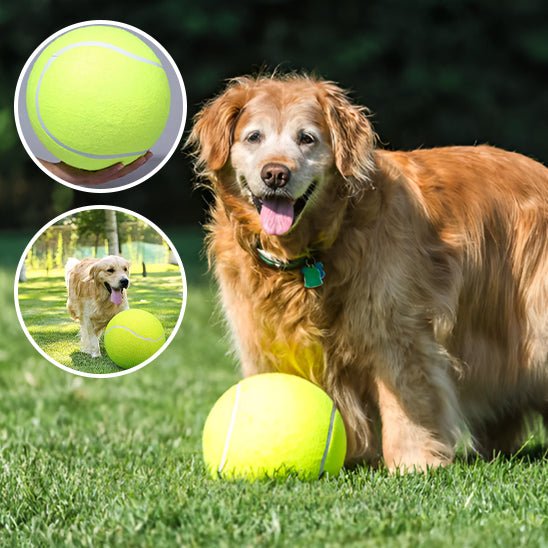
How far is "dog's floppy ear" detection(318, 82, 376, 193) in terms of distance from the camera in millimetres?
4160

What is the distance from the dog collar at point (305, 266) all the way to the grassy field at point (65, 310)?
1.81ft

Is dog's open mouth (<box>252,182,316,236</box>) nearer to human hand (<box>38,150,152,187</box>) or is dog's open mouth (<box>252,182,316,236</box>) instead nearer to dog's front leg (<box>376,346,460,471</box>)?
human hand (<box>38,150,152,187</box>)

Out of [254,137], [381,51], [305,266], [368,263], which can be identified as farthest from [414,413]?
[381,51]

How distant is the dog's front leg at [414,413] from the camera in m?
4.33

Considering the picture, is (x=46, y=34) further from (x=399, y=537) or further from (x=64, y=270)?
(x=399, y=537)

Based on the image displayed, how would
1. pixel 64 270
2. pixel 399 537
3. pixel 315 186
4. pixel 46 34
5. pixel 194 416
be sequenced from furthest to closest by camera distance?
pixel 46 34 → pixel 194 416 → pixel 64 270 → pixel 315 186 → pixel 399 537

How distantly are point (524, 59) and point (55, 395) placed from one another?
14.8m

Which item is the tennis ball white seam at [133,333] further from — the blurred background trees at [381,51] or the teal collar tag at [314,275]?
the blurred background trees at [381,51]

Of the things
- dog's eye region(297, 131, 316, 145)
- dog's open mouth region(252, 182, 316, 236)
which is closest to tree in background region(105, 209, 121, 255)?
dog's open mouth region(252, 182, 316, 236)

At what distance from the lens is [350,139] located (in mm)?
4191

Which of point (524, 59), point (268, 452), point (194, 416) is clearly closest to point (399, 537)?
point (268, 452)

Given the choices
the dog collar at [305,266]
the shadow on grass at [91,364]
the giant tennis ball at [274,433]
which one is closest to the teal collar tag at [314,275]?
the dog collar at [305,266]

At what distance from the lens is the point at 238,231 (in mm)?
4375

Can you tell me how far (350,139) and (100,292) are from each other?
4.22 ft
